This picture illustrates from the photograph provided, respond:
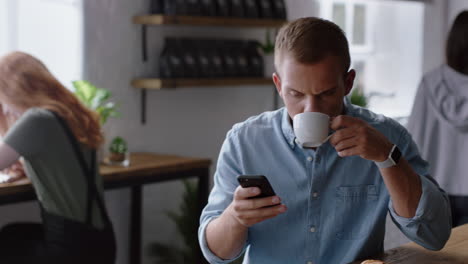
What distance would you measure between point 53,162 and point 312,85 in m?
1.59

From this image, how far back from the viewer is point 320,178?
174 cm

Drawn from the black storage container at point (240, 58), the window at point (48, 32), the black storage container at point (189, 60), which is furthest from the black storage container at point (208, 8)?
the window at point (48, 32)

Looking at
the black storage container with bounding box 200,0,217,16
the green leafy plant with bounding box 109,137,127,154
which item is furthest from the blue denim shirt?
the black storage container with bounding box 200,0,217,16

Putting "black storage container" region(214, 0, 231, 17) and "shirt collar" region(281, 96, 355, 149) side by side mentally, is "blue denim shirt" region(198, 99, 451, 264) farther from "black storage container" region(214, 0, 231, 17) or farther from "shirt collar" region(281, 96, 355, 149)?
"black storage container" region(214, 0, 231, 17)

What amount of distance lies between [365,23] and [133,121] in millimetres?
2480

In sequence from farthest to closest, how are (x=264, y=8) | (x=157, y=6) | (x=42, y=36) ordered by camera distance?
(x=264, y=8) → (x=157, y=6) → (x=42, y=36)

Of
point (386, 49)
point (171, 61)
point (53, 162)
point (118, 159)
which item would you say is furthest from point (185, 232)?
point (386, 49)

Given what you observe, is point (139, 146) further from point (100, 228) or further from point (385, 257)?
point (385, 257)

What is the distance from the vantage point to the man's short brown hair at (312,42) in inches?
62.2

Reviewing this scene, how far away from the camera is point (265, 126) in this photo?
182cm

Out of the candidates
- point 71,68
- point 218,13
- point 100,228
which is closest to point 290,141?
point 100,228

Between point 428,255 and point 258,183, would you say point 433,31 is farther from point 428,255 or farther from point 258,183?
point 258,183

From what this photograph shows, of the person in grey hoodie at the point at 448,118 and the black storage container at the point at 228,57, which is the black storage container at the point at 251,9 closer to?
the black storage container at the point at 228,57

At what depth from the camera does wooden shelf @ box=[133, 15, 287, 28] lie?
12.8 feet
